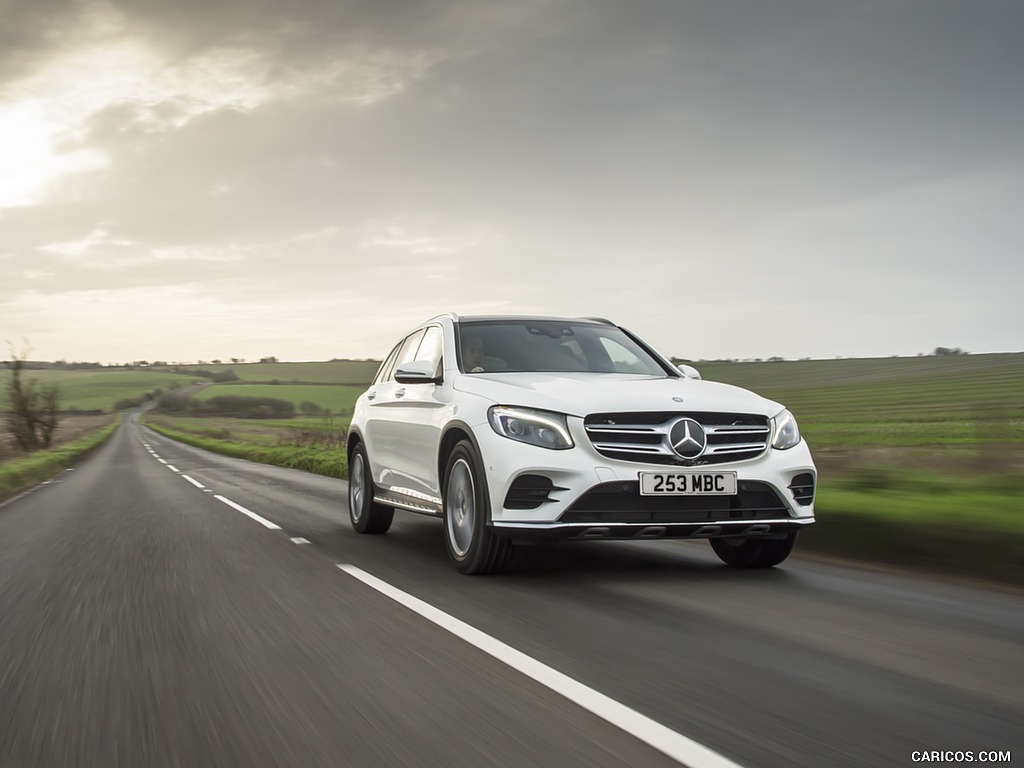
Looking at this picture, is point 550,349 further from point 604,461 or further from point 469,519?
point 604,461

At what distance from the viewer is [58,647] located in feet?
15.8

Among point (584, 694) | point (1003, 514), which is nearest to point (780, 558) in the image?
point (1003, 514)

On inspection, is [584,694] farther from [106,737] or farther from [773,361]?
[773,361]

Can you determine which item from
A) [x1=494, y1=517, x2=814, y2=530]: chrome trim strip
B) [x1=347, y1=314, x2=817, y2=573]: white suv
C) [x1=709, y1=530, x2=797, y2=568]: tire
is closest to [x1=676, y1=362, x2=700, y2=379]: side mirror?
[x1=347, y1=314, x2=817, y2=573]: white suv

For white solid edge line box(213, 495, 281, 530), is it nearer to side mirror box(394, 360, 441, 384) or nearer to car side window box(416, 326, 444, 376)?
car side window box(416, 326, 444, 376)

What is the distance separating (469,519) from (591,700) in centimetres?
325

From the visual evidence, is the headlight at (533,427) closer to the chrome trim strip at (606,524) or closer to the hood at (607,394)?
the hood at (607,394)

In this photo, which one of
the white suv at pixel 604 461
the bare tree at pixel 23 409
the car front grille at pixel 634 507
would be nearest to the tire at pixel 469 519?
the white suv at pixel 604 461

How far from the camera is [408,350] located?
9.64m

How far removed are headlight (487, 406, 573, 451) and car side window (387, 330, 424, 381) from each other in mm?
2966

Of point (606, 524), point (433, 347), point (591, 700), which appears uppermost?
point (433, 347)

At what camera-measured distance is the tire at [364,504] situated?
9.70 metres

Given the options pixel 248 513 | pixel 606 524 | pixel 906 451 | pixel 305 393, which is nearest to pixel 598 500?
pixel 606 524

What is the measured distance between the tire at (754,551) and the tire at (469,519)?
1.77 meters
